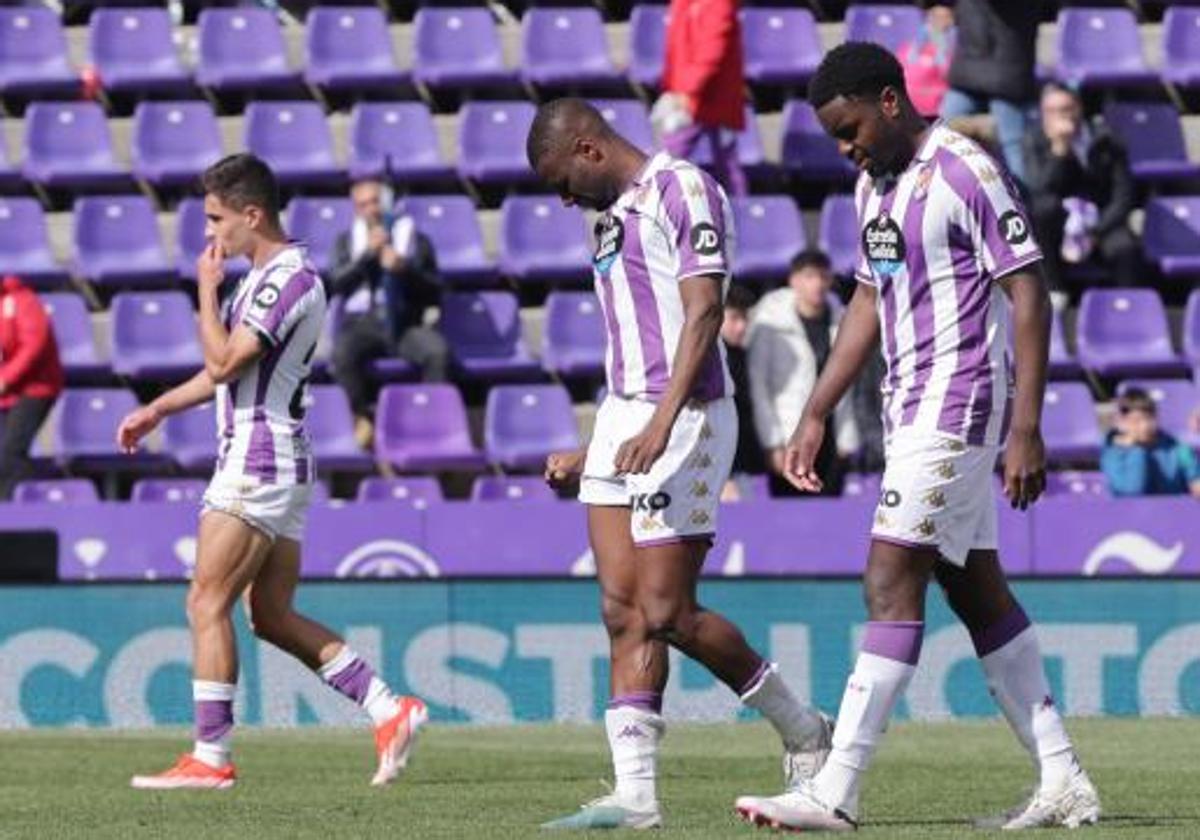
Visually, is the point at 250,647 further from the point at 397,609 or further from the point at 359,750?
the point at 359,750

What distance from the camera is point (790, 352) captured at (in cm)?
1623

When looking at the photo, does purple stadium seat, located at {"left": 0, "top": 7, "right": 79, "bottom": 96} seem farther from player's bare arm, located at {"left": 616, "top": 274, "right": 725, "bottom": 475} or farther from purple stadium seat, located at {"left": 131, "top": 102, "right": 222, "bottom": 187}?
player's bare arm, located at {"left": 616, "top": 274, "right": 725, "bottom": 475}

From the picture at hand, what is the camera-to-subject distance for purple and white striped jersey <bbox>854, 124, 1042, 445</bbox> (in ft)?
25.2

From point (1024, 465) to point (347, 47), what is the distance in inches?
548

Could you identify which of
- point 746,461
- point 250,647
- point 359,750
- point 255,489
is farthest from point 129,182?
point 255,489

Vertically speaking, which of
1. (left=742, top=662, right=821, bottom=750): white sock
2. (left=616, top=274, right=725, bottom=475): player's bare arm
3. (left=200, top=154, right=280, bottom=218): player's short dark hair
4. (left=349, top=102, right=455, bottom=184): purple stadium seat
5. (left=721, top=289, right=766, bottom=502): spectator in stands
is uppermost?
(left=349, top=102, right=455, bottom=184): purple stadium seat

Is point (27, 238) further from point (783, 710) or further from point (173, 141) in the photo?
point (783, 710)

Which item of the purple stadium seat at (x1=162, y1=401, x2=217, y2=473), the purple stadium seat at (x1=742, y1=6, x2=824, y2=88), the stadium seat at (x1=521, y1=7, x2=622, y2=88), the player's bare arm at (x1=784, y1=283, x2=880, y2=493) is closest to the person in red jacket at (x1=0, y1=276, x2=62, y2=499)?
the purple stadium seat at (x1=162, y1=401, x2=217, y2=473)

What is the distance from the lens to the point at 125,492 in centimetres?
1925

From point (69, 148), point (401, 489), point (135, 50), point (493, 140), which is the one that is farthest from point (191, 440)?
point (135, 50)

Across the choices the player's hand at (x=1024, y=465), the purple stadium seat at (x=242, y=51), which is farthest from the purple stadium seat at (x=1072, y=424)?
the player's hand at (x=1024, y=465)

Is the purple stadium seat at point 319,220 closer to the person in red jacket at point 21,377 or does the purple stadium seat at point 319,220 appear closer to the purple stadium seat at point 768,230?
the person in red jacket at point 21,377

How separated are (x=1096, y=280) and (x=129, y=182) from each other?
21.1 feet

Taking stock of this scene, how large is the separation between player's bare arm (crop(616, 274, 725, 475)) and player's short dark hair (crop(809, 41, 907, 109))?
0.63 meters
